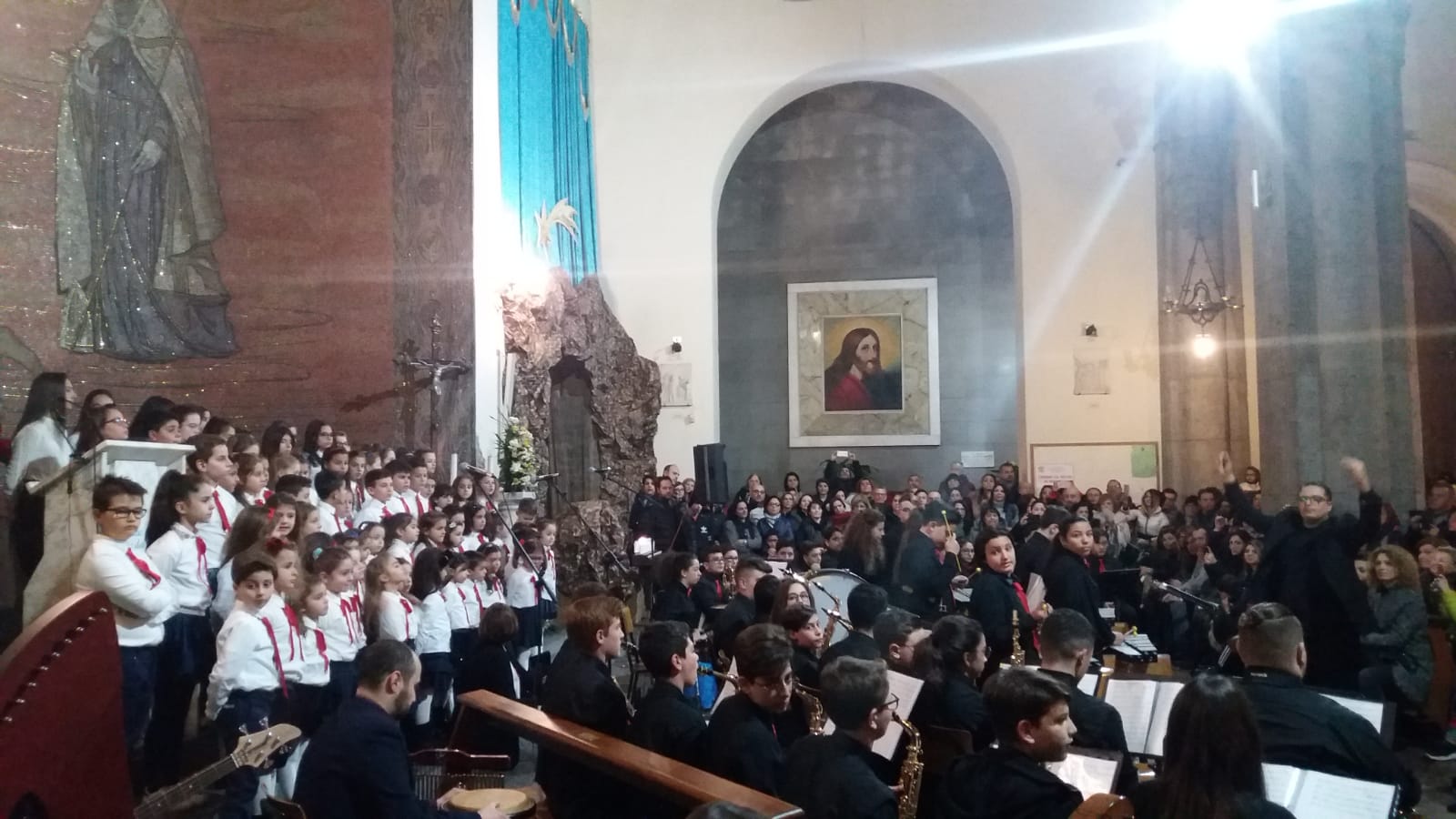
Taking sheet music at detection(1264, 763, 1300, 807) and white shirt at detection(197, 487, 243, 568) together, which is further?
white shirt at detection(197, 487, 243, 568)

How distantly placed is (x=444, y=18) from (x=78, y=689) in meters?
10.5

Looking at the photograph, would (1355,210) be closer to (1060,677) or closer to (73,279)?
(1060,677)

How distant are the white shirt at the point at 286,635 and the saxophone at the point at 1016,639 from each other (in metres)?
3.44

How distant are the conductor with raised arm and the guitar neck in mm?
5049

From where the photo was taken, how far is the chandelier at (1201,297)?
41.5ft

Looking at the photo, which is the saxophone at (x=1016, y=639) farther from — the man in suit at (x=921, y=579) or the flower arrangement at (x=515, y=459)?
the flower arrangement at (x=515, y=459)

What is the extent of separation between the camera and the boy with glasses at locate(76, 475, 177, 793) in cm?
432

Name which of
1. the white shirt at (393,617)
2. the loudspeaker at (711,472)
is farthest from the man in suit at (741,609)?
the loudspeaker at (711,472)

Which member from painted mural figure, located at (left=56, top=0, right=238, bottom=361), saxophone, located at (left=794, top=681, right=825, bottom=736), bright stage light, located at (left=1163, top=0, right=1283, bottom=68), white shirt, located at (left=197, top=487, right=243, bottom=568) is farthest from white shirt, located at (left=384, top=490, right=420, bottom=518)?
bright stage light, located at (left=1163, top=0, right=1283, bottom=68)

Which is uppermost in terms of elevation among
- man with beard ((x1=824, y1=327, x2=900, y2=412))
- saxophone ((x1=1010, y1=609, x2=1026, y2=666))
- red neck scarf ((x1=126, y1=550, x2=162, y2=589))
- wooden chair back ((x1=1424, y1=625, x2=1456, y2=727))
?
man with beard ((x1=824, y1=327, x2=900, y2=412))

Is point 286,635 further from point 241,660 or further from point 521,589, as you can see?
point 521,589

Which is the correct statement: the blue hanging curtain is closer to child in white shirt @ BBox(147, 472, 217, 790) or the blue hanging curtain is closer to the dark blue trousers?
child in white shirt @ BBox(147, 472, 217, 790)

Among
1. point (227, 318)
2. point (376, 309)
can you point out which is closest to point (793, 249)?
point (376, 309)

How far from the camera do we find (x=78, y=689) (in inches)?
57.6
